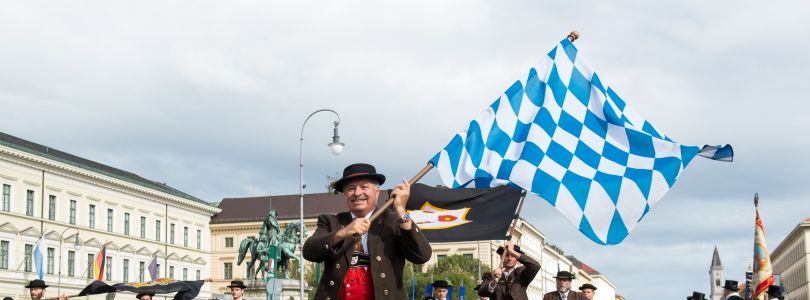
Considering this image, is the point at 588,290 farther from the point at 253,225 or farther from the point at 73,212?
the point at 253,225

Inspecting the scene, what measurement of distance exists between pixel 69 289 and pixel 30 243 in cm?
443

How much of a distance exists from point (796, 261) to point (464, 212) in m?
142

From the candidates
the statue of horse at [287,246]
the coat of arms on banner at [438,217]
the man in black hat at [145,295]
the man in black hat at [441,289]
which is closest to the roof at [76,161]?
the statue of horse at [287,246]

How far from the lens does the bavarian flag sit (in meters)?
12.2

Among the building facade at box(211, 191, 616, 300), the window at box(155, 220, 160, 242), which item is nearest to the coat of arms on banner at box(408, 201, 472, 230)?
the window at box(155, 220, 160, 242)

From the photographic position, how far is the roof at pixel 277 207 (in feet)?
365

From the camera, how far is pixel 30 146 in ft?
244

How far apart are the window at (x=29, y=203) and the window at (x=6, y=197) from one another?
1810mm

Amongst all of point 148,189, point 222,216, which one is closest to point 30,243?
point 148,189

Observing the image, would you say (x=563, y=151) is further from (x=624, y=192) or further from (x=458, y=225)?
(x=458, y=225)

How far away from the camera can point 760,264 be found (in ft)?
44.8

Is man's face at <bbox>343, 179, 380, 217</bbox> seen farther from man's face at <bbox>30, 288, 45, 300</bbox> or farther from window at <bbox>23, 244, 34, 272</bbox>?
window at <bbox>23, 244, 34, 272</bbox>

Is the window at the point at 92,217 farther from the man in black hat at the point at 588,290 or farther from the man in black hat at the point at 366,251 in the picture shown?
the man in black hat at the point at 366,251

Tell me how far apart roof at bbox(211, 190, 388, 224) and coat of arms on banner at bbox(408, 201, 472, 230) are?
95792 millimetres
